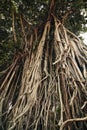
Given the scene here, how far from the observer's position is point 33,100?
2.58 metres

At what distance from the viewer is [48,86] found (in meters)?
2.71

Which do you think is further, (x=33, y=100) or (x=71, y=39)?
(x=71, y=39)

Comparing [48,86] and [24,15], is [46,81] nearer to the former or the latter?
[48,86]

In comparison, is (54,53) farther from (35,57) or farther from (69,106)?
(69,106)

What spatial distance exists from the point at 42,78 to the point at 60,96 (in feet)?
1.25

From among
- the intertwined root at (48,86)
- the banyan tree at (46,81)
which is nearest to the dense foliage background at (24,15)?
the banyan tree at (46,81)

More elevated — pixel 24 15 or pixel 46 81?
pixel 24 15

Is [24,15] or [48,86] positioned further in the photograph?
[24,15]

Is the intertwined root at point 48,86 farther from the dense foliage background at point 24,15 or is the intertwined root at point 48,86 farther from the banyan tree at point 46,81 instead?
the dense foliage background at point 24,15

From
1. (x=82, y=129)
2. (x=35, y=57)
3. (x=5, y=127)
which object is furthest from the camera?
(x=35, y=57)

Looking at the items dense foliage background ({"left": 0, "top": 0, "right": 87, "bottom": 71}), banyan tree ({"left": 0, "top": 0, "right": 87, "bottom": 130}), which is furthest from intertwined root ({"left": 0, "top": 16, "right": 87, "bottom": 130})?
dense foliage background ({"left": 0, "top": 0, "right": 87, "bottom": 71})

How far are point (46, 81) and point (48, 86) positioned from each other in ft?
0.24

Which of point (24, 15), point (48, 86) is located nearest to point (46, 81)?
point (48, 86)

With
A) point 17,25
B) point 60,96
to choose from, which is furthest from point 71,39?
point 60,96
